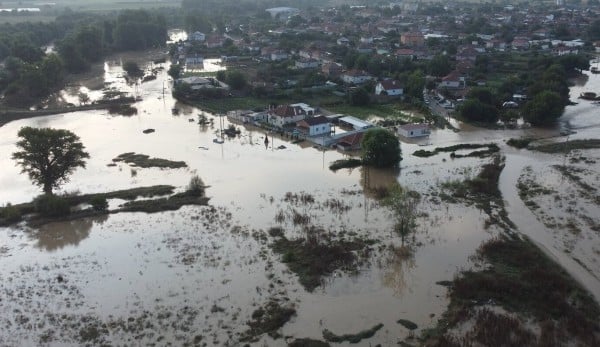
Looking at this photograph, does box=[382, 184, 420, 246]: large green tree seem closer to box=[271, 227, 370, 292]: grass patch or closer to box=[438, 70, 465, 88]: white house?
box=[271, 227, 370, 292]: grass patch

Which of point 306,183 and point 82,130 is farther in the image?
point 82,130

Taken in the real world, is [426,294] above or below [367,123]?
below

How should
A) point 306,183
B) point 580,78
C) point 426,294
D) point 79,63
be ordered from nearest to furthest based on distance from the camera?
point 426,294 → point 306,183 → point 580,78 → point 79,63

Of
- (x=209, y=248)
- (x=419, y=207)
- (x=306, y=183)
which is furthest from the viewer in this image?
(x=306, y=183)

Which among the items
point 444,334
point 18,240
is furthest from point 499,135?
point 18,240

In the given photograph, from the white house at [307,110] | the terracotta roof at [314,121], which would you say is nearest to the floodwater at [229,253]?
the terracotta roof at [314,121]

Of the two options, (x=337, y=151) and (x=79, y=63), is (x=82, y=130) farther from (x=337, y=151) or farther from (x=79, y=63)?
(x=79, y=63)
